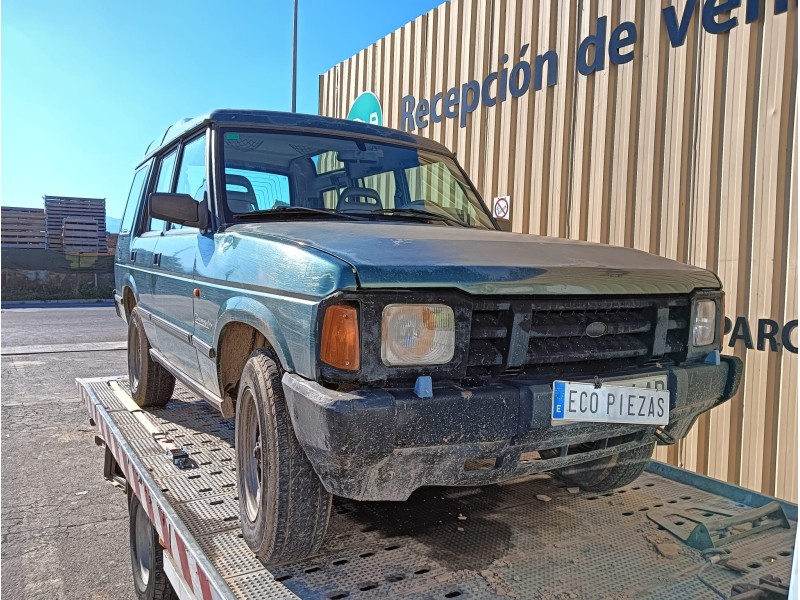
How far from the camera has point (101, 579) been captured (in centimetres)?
311

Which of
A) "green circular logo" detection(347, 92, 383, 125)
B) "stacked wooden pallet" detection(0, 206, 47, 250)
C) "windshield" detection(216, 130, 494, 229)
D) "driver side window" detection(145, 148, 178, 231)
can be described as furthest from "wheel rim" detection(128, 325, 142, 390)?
"stacked wooden pallet" detection(0, 206, 47, 250)

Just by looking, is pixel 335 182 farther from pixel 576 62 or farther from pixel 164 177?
pixel 576 62

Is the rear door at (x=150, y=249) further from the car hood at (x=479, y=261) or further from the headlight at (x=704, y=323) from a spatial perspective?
the headlight at (x=704, y=323)

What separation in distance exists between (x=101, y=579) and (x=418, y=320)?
2499 mm

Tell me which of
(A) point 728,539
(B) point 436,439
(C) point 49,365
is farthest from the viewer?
(C) point 49,365

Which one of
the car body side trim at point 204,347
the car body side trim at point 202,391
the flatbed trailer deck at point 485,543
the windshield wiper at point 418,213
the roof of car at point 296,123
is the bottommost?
the flatbed trailer deck at point 485,543

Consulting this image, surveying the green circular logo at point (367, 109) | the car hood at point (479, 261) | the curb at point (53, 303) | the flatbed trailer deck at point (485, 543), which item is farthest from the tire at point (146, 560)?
the curb at point (53, 303)

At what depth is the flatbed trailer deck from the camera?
1854 mm

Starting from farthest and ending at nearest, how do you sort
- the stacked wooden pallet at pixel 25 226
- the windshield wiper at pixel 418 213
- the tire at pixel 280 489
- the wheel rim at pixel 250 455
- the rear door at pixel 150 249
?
the stacked wooden pallet at pixel 25 226
the rear door at pixel 150 249
the windshield wiper at pixel 418 213
the wheel rim at pixel 250 455
the tire at pixel 280 489

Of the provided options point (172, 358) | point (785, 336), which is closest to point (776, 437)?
point (785, 336)

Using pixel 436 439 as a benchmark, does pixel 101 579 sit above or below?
below

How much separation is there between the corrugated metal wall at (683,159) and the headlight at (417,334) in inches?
111

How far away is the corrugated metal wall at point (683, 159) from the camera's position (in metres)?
3.70

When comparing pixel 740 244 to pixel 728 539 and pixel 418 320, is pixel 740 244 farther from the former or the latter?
pixel 418 320
